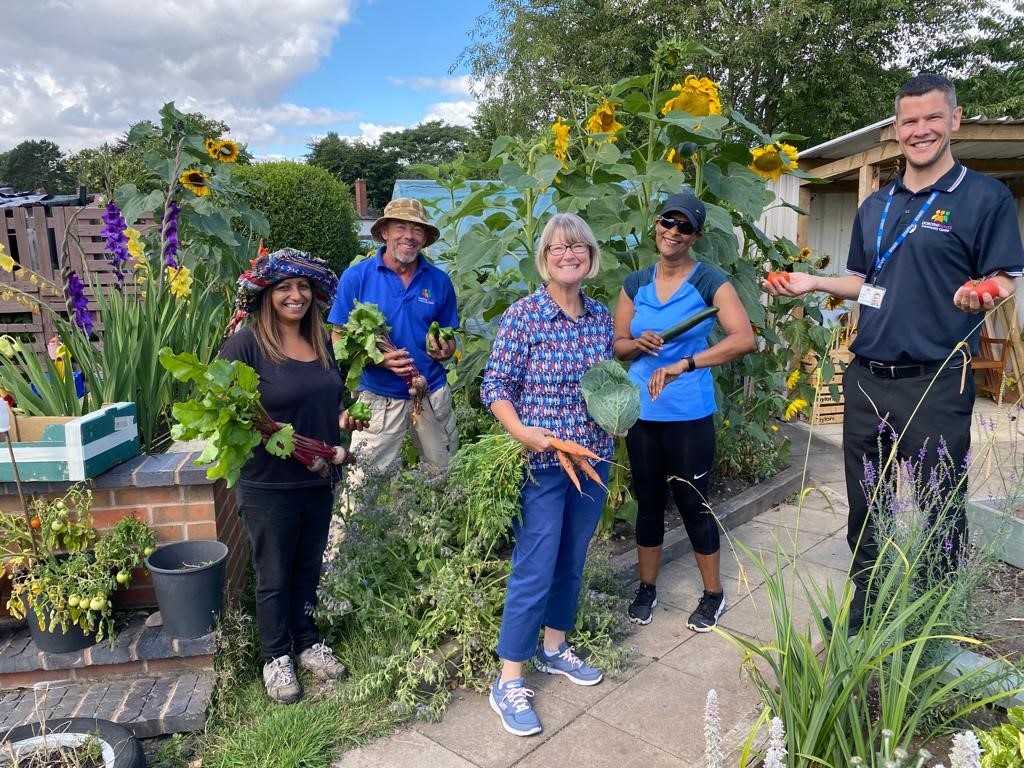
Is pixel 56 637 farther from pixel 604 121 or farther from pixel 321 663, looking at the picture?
pixel 604 121

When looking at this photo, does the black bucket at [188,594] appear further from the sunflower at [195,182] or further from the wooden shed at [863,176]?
the wooden shed at [863,176]

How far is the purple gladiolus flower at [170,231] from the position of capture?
399 cm

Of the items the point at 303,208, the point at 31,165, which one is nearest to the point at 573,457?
the point at 303,208

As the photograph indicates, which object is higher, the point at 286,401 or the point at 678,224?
the point at 678,224

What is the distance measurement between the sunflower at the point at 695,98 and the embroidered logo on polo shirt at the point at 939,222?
1.39 meters

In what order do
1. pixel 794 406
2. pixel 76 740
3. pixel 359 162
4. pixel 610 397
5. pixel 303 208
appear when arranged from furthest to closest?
pixel 359 162 → pixel 303 208 → pixel 794 406 → pixel 610 397 → pixel 76 740

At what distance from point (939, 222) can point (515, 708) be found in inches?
86.1

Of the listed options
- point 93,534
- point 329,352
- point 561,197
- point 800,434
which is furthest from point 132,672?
point 800,434

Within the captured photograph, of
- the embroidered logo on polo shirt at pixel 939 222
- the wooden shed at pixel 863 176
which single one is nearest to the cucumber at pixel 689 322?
the embroidered logo on polo shirt at pixel 939 222

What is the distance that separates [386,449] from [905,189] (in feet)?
7.93

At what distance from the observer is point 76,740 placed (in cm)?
199

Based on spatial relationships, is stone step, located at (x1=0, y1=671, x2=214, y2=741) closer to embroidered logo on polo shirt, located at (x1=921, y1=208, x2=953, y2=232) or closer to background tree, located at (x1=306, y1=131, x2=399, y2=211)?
embroidered logo on polo shirt, located at (x1=921, y1=208, x2=953, y2=232)

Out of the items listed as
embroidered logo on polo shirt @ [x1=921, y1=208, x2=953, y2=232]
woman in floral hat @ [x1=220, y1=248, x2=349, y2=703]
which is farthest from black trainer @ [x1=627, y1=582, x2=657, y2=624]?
embroidered logo on polo shirt @ [x1=921, y1=208, x2=953, y2=232]

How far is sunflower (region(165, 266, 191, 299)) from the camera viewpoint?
12.6ft
